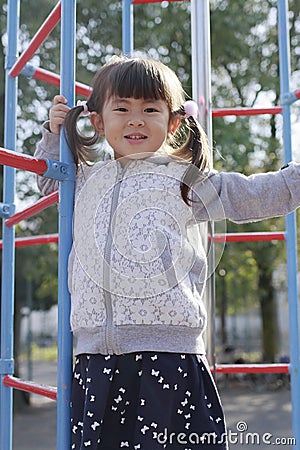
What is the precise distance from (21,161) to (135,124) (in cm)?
26

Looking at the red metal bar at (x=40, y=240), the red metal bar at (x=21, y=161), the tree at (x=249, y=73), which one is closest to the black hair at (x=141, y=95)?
the red metal bar at (x=21, y=161)

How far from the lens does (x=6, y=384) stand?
223 cm

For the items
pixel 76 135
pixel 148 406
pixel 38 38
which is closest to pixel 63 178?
pixel 76 135

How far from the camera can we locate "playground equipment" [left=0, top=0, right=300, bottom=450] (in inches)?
65.2

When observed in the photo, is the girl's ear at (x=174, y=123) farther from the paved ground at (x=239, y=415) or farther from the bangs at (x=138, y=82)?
the paved ground at (x=239, y=415)

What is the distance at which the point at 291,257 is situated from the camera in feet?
9.07

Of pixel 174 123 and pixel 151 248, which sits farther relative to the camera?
pixel 174 123

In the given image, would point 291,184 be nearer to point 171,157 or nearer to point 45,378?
point 171,157

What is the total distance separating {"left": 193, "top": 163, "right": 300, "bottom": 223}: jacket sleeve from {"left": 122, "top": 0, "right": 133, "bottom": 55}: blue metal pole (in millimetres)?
949

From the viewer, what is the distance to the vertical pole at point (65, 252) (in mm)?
1628

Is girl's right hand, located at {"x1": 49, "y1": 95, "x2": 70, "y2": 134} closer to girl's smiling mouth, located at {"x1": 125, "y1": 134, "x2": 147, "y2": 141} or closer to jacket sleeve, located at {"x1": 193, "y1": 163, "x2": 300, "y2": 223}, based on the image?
girl's smiling mouth, located at {"x1": 125, "y1": 134, "x2": 147, "y2": 141}

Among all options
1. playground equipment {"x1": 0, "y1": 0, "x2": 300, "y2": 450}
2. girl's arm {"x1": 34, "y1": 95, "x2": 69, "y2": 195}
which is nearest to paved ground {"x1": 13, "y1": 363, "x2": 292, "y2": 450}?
playground equipment {"x1": 0, "y1": 0, "x2": 300, "y2": 450}

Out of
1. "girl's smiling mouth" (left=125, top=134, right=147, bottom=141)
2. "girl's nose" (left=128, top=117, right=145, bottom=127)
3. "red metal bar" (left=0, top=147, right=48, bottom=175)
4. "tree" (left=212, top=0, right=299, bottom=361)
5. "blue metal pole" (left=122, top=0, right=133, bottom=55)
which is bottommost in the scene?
"red metal bar" (left=0, top=147, right=48, bottom=175)

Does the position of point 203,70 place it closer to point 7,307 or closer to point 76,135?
point 76,135
